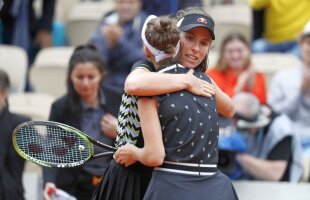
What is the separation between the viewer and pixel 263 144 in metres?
7.07

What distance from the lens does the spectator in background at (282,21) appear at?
905 centimetres

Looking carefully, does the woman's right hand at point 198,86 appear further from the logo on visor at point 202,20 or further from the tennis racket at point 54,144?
the tennis racket at point 54,144

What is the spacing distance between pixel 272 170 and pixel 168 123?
9.68 ft

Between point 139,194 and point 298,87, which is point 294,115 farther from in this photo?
point 139,194

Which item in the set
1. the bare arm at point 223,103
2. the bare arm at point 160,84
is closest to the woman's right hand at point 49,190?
the bare arm at point 223,103

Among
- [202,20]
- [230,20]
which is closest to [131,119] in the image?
[202,20]

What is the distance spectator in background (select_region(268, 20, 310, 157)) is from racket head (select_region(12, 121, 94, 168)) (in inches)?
126

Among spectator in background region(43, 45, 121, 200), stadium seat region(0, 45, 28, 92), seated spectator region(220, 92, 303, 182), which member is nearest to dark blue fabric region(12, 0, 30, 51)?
stadium seat region(0, 45, 28, 92)

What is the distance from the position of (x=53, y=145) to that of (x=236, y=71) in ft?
10.9

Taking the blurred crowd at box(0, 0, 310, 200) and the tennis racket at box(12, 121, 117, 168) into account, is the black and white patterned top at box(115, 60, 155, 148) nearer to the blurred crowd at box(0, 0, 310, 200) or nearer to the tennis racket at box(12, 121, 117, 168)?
the tennis racket at box(12, 121, 117, 168)

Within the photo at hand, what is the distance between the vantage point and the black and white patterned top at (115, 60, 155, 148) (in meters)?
4.34

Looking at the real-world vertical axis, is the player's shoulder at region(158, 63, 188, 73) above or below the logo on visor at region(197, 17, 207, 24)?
below

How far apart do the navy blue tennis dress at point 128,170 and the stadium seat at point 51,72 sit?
4.07m

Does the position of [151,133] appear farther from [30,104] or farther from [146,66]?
[30,104]
